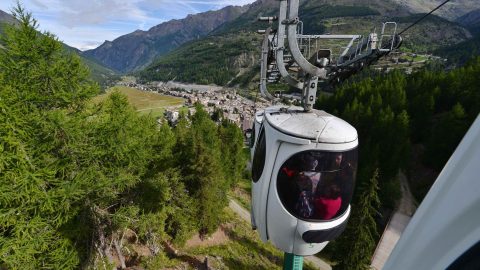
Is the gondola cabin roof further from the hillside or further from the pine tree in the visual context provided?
the hillside

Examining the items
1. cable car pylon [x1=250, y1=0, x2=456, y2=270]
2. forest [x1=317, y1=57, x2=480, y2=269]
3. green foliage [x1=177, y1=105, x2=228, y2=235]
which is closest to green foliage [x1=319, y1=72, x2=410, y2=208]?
forest [x1=317, y1=57, x2=480, y2=269]

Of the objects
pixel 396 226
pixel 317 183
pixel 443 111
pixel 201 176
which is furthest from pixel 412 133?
pixel 317 183

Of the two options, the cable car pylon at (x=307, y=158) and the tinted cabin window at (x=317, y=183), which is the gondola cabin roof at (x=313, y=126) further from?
the tinted cabin window at (x=317, y=183)

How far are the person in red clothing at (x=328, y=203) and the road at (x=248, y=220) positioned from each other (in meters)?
24.1

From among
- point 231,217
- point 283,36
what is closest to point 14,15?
point 283,36

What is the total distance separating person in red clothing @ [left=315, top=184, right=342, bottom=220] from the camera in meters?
6.22

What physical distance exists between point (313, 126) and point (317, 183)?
1.22 metres

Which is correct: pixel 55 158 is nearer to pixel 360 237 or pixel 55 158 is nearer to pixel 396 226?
pixel 360 237

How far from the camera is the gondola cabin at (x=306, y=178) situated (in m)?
6.11

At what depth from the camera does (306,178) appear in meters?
6.15

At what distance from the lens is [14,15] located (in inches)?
395

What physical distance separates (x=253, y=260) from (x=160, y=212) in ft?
33.1

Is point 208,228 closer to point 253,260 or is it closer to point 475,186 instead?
point 253,260

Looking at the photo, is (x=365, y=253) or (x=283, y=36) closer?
(x=283, y=36)
